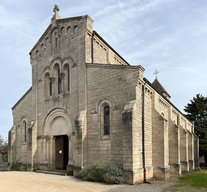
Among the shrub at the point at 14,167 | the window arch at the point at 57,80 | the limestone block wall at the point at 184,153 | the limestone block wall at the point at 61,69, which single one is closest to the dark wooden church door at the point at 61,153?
the limestone block wall at the point at 61,69

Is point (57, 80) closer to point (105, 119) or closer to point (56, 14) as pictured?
point (56, 14)

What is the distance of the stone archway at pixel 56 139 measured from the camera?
16.7m

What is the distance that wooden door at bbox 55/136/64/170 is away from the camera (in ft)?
55.4

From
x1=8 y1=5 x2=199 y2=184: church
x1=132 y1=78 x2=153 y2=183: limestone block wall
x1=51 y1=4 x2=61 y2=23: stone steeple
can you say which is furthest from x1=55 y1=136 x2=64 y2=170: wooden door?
x1=51 y1=4 x2=61 y2=23: stone steeple

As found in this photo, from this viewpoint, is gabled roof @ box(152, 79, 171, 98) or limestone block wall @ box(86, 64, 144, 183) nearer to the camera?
limestone block wall @ box(86, 64, 144, 183)

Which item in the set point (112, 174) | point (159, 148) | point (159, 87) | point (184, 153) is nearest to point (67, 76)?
point (112, 174)

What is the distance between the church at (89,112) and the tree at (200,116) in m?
12.1

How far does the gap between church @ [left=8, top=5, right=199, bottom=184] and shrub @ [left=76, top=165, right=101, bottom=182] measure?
652mm

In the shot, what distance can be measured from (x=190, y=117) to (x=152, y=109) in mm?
21076

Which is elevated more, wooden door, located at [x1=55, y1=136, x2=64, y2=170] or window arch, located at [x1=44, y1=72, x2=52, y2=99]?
window arch, located at [x1=44, y1=72, x2=52, y2=99]

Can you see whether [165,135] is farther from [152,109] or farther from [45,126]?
[45,126]

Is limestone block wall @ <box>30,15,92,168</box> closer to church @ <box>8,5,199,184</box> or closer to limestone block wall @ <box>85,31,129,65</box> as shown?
church @ <box>8,5,199,184</box>

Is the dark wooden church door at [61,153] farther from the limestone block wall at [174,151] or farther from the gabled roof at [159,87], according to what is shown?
the gabled roof at [159,87]

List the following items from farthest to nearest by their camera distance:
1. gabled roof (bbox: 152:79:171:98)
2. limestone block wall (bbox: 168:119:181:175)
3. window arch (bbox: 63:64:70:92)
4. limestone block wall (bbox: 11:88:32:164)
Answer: gabled roof (bbox: 152:79:171:98)
limestone block wall (bbox: 11:88:32:164)
limestone block wall (bbox: 168:119:181:175)
window arch (bbox: 63:64:70:92)
